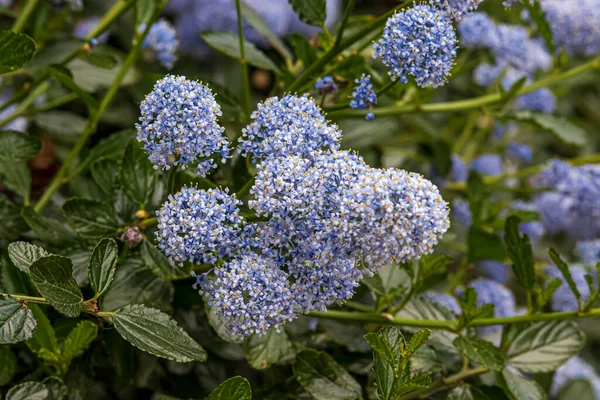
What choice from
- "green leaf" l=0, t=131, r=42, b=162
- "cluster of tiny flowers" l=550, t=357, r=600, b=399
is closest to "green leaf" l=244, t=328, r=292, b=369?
"green leaf" l=0, t=131, r=42, b=162

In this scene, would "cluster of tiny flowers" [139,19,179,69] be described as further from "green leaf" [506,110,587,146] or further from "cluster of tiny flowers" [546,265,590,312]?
"cluster of tiny flowers" [546,265,590,312]

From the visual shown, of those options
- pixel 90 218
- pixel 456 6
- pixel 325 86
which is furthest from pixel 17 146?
pixel 456 6

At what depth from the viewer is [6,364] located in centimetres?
125

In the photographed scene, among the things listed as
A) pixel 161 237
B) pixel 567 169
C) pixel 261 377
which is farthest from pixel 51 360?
pixel 567 169

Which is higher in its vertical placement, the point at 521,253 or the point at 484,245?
the point at 521,253

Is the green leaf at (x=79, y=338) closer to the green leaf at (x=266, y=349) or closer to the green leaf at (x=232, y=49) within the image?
the green leaf at (x=266, y=349)

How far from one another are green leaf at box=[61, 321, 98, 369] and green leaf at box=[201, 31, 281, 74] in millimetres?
643

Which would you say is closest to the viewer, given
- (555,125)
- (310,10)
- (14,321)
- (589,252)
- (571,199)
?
(14,321)

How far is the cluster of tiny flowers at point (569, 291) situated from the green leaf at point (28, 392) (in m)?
1.35

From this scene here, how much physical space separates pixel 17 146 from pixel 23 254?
42 centimetres

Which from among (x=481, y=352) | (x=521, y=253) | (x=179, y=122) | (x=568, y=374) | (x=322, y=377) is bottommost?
(x=568, y=374)

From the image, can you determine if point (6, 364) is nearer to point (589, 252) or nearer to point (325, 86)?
point (325, 86)

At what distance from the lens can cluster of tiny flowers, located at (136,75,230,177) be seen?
1.05m

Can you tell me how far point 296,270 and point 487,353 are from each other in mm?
509
